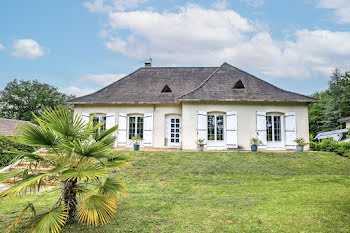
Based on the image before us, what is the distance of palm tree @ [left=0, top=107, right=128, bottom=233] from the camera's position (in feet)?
8.93

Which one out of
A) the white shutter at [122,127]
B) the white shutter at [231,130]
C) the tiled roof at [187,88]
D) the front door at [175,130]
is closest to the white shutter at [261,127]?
the tiled roof at [187,88]

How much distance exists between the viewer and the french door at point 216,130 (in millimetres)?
11434

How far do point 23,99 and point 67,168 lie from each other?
3703 centimetres

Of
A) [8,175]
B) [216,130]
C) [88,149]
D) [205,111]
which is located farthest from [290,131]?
[8,175]

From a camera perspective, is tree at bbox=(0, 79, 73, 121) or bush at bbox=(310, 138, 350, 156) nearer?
Result: bush at bbox=(310, 138, 350, 156)

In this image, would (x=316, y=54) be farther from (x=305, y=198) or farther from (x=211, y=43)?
(x=305, y=198)

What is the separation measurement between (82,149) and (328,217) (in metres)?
4.02

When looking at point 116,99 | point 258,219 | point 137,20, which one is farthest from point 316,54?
point 258,219

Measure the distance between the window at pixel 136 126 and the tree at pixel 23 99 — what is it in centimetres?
2482

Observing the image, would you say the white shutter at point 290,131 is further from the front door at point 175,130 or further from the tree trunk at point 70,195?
the tree trunk at point 70,195

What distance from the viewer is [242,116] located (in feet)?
37.6

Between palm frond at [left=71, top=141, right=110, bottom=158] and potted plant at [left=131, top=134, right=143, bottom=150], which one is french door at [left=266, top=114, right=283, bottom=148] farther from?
palm frond at [left=71, top=141, right=110, bottom=158]

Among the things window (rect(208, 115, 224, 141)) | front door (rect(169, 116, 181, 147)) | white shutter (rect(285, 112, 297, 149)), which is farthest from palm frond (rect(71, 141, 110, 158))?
white shutter (rect(285, 112, 297, 149))

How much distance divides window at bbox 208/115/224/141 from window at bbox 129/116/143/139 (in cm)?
396
